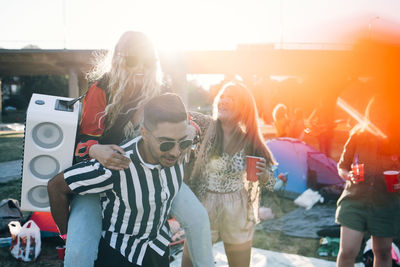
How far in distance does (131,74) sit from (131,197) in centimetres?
79

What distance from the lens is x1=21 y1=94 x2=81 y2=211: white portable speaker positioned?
6.08ft

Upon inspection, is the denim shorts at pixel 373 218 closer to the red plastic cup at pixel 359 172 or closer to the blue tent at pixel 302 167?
the red plastic cup at pixel 359 172

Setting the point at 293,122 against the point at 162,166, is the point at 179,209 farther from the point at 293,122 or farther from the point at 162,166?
the point at 293,122

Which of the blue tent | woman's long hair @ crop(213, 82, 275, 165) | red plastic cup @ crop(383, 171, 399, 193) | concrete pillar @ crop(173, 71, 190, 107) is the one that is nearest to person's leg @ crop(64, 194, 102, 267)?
woman's long hair @ crop(213, 82, 275, 165)

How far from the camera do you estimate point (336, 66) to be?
54.7 ft

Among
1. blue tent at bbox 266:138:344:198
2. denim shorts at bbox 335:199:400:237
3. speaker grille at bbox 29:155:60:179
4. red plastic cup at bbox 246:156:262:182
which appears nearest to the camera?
speaker grille at bbox 29:155:60:179

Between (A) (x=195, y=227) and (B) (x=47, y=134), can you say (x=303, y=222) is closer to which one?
(A) (x=195, y=227)

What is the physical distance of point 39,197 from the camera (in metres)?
1.98

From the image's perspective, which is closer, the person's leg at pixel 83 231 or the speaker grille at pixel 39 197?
the person's leg at pixel 83 231

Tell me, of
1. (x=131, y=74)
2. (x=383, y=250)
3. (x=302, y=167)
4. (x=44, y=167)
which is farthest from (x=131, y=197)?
(x=302, y=167)

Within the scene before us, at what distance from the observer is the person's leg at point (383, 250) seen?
9.57 ft

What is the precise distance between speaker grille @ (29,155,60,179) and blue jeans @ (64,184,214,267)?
24 centimetres

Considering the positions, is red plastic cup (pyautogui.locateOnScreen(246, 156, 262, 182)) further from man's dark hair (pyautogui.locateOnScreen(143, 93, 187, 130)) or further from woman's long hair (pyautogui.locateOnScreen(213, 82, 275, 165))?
man's dark hair (pyautogui.locateOnScreen(143, 93, 187, 130))

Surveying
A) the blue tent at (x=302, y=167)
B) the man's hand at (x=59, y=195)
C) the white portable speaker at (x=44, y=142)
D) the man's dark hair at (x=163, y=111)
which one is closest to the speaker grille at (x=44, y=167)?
→ the white portable speaker at (x=44, y=142)
